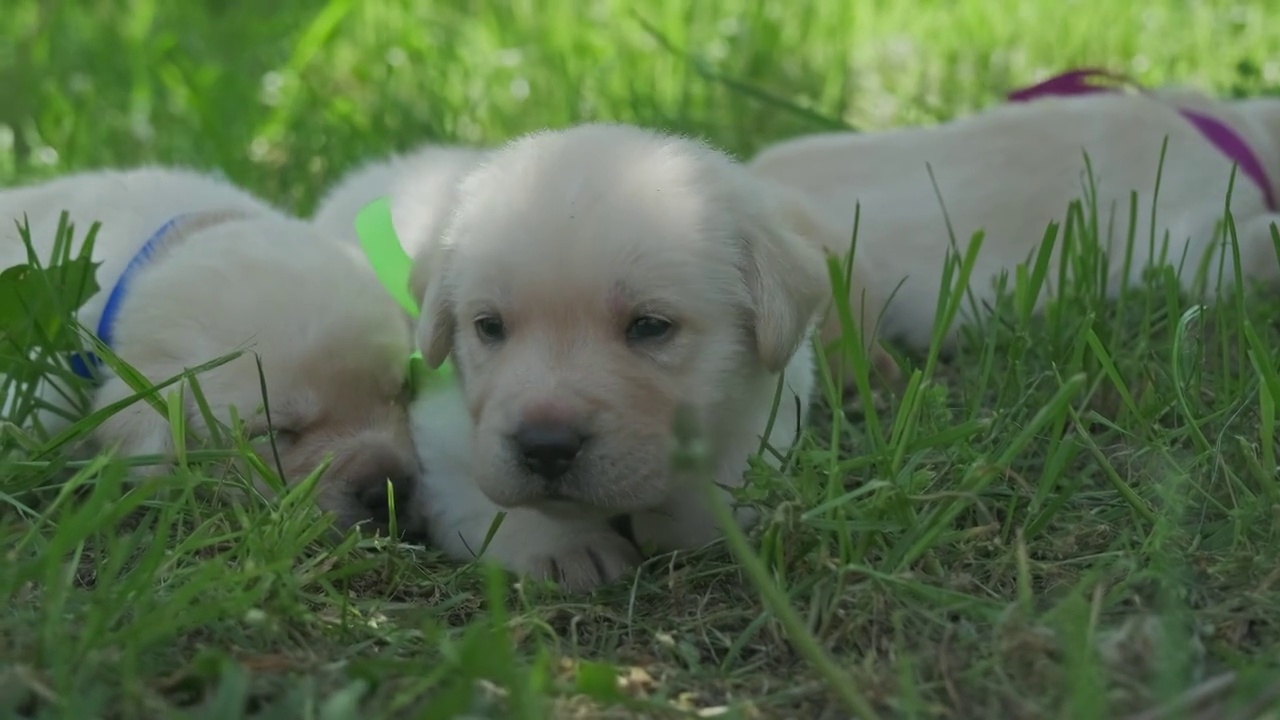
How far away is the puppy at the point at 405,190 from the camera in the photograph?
4105 mm

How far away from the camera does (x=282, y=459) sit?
3479 millimetres

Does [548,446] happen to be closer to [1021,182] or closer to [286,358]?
[286,358]

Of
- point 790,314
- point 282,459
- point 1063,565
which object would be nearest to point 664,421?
point 790,314

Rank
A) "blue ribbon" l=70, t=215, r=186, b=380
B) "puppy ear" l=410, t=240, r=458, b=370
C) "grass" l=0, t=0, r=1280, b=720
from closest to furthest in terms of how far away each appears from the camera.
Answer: "grass" l=0, t=0, r=1280, b=720 < "puppy ear" l=410, t=240, r=458, b=370 < "blue ribbon" l=70, t=215, r=186, b=380

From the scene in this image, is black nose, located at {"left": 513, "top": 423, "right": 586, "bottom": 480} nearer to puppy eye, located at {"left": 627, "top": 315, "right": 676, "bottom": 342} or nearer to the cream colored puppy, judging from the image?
the cream colored puppy

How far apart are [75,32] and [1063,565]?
6552 millimetres

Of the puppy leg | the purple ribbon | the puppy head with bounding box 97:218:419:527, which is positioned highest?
the purple ribbon

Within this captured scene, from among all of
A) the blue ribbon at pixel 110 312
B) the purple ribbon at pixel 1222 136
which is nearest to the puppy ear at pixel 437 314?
the blue ribbon at pixel 110 312

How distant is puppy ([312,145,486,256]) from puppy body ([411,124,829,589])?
0.56 m

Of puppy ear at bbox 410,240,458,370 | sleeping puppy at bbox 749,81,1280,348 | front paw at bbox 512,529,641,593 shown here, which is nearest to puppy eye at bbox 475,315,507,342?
puppy ear at bbox 410,240,458,370

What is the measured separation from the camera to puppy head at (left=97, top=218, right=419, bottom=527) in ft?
11.3

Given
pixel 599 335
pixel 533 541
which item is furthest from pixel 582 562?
pixel 599 335

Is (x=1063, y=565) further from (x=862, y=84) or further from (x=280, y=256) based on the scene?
(x=862, y=84)

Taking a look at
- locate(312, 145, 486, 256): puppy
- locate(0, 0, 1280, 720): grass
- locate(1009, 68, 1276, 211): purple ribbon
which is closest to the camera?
locate(0, 0, 1280, 720): grass
